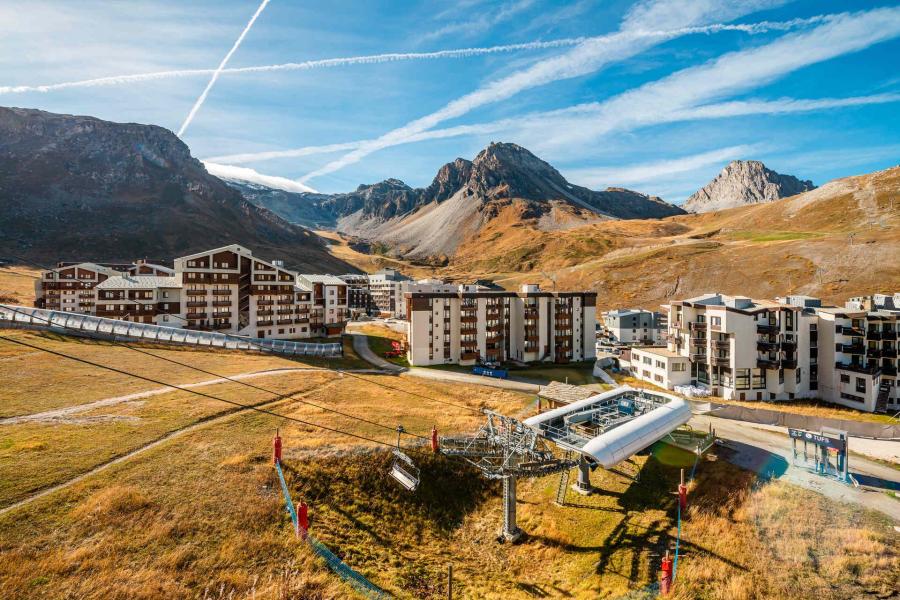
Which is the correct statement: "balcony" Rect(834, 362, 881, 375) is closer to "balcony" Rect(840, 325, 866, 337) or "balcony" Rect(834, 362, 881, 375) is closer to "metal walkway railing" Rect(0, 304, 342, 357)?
"balcony" Rect(840, 325, 866, 337)

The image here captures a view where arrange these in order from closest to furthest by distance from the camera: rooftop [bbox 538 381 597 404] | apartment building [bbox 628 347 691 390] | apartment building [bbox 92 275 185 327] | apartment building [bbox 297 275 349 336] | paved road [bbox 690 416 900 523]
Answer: paved road [bbox 690 416 900 523] < rooftop [bbox 538 381 597 404] < apartment building [bbox 628 347 691 390] < apartment building [bbox 92 275 185 327] < apartment building [bbox 297 275 349 336]

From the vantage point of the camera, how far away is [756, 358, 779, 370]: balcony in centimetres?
5866

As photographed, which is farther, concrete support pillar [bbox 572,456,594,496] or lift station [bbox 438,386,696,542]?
concrete support pillar [bbox 572,456,594,496]

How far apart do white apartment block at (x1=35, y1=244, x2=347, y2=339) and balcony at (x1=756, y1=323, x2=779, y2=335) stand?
8134 cm

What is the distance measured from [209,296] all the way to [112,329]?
69.4ft

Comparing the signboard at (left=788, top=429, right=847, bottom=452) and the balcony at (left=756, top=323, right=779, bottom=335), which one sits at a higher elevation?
the balcony at (left=756, top=323, right=779, bottom=335)

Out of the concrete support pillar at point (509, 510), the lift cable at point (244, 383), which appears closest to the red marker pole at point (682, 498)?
the concrete support pillar at point (509, 510)

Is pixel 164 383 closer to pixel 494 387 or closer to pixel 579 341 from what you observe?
pixel 494 387

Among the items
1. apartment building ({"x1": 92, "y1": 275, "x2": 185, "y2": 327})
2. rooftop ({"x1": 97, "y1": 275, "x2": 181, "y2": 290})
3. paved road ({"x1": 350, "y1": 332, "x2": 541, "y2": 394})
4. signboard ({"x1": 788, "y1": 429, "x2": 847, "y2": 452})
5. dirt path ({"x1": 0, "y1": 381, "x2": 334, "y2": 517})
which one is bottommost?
paved road ({"x1": 350, "y1": 332, "x2": 541, "y2": 394})

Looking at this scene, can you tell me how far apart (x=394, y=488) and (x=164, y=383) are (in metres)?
31.2

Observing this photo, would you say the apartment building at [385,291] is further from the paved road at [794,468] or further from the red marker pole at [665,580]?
the red marker pole at [665,580]

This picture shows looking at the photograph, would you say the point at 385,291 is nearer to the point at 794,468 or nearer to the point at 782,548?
the point at 794,468

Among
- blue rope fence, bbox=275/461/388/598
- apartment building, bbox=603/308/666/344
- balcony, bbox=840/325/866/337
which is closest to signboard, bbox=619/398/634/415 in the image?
blue rope fence, bbox=275/461/388/598

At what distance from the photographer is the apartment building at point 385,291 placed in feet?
527
